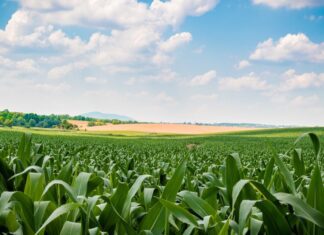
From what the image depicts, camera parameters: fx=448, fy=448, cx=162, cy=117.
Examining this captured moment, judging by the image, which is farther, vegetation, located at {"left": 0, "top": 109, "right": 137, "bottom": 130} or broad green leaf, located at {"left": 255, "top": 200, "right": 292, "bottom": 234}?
vegetation, located at {"left": 0, "top": 109, "right": 137, "bottom": 130}

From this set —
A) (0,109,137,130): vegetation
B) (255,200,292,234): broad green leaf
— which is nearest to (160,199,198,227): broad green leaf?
(255,200,292,234): broad green leaf

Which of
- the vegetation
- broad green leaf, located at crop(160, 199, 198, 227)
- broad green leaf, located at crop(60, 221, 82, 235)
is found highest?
the vegetation

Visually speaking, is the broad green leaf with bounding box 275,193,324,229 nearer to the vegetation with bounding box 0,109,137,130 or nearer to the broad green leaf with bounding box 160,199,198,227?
the broad green leaf with bounding box 160,199,198,227

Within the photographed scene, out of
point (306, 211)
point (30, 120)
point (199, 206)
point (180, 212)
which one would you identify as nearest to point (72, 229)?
point (180, 212)

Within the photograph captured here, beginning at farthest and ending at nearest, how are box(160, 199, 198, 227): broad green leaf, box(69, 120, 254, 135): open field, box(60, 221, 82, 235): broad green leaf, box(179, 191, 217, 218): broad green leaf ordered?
box(69, 120, 254, 135): open field
box(179, 191, 217, 218): broad green leaf
box(160, 199, 198, 227): broad green leaf
box(60, 221, 82, 235): broad green leaf

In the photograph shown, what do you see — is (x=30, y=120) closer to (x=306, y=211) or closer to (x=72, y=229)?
(x=72, y=229)

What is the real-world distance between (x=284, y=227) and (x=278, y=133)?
105786mm

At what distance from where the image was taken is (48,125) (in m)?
156

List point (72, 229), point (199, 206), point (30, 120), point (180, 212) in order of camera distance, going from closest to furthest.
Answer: point (72, 229)
point (180, 212)
point (199, 206)
point (30, 120)

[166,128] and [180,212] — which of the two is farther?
[166,128]

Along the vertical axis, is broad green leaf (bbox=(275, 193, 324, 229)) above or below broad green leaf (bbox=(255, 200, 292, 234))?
above

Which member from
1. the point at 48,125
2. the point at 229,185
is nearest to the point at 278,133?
the point at 48,125

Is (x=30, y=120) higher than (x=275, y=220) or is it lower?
higher

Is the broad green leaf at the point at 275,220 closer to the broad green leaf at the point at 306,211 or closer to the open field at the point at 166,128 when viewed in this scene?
the broad green leaf at the point at 306,211
